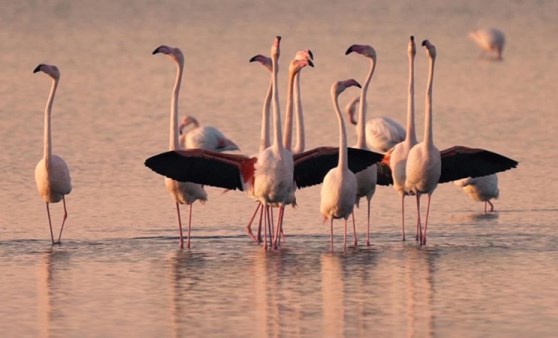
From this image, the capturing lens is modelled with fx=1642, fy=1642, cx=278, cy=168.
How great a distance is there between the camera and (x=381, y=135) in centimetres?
1795

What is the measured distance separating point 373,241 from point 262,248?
0.96 metres

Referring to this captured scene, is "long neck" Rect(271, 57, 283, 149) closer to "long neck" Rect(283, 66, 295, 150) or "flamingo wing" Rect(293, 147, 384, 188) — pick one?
"long neck" Rect(283, 66, 295, 150)

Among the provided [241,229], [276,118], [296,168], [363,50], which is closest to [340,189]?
[296,168]

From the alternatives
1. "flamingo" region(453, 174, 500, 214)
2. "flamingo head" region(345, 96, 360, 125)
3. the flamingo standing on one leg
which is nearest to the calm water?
"flamingo" region(453, 174, 500, 214)

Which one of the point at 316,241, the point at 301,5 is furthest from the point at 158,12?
the point at 316,241

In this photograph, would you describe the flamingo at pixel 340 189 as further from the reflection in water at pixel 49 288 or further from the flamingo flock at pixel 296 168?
the reflection in water at pixel 49 288

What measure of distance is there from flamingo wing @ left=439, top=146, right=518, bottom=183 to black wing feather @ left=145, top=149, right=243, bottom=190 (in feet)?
5.83

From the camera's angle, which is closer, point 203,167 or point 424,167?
point 203,167

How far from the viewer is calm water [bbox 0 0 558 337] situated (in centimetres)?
1050

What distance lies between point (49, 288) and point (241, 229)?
3.08 meters

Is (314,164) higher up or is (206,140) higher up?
(206,140)

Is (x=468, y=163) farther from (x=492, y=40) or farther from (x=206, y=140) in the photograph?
(x=492, y=40)

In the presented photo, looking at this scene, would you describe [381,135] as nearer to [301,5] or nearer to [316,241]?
[316,241]

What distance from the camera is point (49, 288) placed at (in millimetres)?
11484
